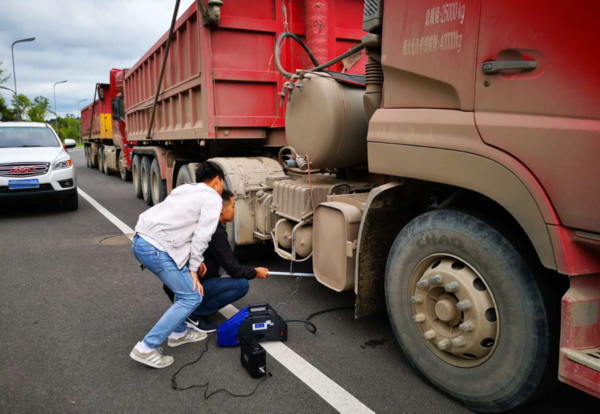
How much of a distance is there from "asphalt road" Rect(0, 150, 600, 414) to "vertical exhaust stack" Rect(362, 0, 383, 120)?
1676mm

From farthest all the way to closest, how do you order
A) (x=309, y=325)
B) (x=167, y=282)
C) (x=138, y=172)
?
(x=138, y=172) → (x=309, y=325) → (x=167, y=282)

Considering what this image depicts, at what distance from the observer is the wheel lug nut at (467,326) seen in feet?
7.74

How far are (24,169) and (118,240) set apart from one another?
282 centimetres

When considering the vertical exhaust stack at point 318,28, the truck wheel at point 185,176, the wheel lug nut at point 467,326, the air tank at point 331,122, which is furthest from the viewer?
the truck wheel at point 185,176

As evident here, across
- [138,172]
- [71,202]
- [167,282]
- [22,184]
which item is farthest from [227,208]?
[138,172]

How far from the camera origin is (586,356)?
6.38ft

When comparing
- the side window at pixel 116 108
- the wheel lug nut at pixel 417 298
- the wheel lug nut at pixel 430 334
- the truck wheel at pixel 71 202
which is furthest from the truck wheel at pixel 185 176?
the side window at pixel 116 108

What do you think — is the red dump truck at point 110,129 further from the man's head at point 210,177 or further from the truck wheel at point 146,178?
the man's head at point 210,177

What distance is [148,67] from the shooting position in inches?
340

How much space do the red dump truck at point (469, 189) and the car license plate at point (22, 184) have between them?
238 inches

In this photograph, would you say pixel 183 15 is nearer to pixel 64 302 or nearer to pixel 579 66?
pixel 64 302

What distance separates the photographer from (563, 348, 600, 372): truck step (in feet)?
6.25

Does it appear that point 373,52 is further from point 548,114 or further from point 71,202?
point 71,202

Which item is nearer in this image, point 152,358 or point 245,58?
point 152,358
